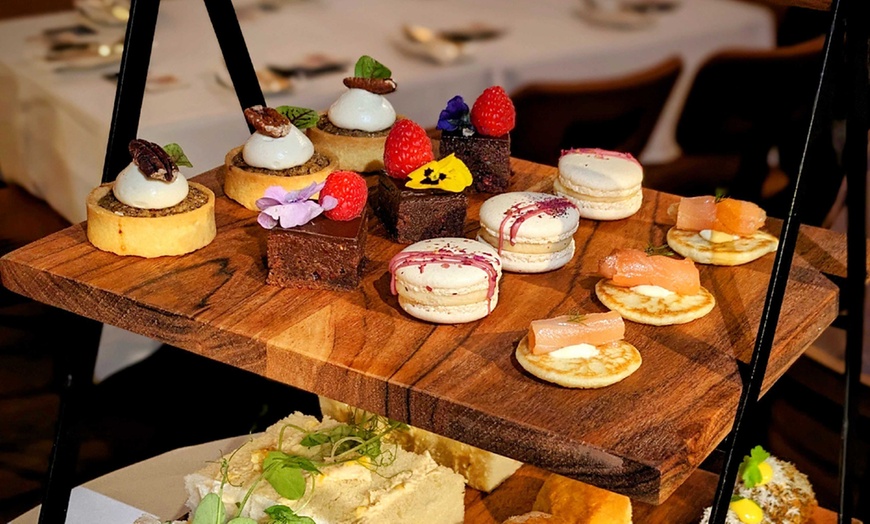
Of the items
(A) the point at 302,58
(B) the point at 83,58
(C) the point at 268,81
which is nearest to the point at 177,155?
(C) the point at 268,81

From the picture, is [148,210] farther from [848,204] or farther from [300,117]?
[848,204]

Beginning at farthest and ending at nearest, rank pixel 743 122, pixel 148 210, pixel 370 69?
pixel 743 122, pixel 370 69, pixel 148 210

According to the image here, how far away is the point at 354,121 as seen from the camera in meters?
1.65

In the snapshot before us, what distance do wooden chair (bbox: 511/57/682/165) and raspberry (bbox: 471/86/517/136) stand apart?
136cm

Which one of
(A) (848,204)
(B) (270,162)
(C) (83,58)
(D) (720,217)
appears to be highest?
(A) (848,204)

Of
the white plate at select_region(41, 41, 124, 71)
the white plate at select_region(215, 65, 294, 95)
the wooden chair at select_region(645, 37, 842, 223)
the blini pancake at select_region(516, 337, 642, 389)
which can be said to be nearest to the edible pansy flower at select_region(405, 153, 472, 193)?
the blini pancake at select_region(516, 337, 642, 389)

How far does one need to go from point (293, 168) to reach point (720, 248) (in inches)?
22.5

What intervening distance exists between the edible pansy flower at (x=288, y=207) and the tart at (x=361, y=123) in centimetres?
Answer: 32

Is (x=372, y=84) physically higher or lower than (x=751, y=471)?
higher

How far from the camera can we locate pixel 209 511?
4.47 ft

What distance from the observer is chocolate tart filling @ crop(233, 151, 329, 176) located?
1.48m

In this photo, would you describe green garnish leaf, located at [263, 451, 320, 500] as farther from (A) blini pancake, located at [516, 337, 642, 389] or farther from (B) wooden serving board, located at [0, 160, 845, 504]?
(A) blini pancake, located at [516, 337, 642, 389]

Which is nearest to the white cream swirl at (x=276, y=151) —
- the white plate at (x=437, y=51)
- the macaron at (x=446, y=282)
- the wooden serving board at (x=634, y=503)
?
the macaron at (x=446, y=282)

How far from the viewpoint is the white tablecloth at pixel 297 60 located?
8.74ft
